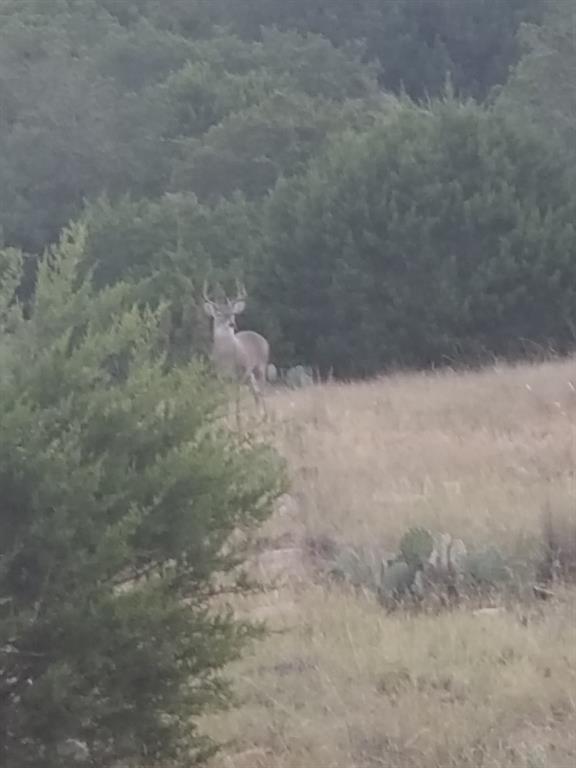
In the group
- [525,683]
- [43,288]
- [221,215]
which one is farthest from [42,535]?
[221,215]

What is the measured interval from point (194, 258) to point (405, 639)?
1879 centimetres

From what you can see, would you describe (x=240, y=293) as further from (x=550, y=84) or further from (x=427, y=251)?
(x=550, y=84)

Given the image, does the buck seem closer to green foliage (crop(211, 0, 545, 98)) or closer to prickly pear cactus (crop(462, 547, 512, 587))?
prickly pear cactus (crop(462, 547, 512, 587))

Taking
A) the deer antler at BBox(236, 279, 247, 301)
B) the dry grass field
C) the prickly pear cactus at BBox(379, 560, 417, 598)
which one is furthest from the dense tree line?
the prickly pear cactus at BBox(379, 560, 417, 598)

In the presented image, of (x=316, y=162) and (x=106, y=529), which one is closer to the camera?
(x=106, y=529)

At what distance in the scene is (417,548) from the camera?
24.7ft

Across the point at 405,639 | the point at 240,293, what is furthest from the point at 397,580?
the point at 240,293

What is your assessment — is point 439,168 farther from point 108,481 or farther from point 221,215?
point 108,481

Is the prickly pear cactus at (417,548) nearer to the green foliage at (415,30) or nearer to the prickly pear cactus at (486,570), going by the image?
the prickly pear cactus at (486,570)

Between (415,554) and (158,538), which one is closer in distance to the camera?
(158,538)

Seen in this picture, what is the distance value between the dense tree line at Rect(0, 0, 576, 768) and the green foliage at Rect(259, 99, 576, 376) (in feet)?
0.13

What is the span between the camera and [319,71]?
1284 inches

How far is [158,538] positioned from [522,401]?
330 inches

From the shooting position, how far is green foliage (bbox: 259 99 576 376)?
22.8 metres
